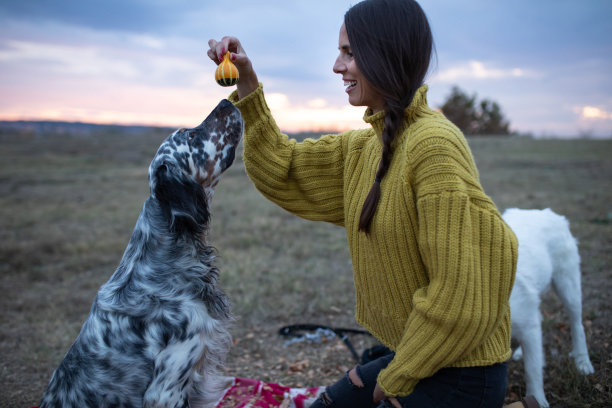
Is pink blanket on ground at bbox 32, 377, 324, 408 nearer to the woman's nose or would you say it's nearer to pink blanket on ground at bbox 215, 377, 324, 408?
pink blanket on ground at bbox 215, 377, 324, 408

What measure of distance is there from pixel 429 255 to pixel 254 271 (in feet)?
14.8

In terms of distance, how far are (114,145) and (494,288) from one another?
24.4 metres

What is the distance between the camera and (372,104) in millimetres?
2057

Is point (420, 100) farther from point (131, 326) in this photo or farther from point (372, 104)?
point (131, 326)


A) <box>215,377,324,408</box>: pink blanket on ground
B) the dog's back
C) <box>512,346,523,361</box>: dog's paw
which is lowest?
<box>215,377,324,408</box>: pink blanket on ground

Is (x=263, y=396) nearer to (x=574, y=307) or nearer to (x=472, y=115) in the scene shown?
(x=574, y=307)

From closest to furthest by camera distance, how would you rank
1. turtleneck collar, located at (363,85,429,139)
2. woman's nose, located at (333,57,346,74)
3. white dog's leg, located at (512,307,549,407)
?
1. turtleneck collar, located at (363,85,429,139)
2. woman's nose, located at (333,57,346,74)
3. white dog's leg, located at (512,307,549,407)

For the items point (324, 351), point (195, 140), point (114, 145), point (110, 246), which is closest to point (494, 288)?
point (195, 140)

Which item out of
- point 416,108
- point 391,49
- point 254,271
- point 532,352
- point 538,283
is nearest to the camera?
point 391,49

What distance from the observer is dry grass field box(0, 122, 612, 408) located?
151 inches

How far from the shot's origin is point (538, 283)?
3.18 m

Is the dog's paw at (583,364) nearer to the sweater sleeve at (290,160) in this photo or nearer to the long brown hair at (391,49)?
the sweater sleeve at (290,160)

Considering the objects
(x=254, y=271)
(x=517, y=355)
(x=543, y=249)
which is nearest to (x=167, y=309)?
(x=543, y=249)

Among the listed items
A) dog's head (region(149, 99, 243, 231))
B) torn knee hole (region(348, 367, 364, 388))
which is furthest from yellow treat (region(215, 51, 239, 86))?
torn knee hole (region(348, 367, 364, 388))
